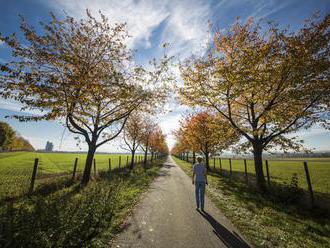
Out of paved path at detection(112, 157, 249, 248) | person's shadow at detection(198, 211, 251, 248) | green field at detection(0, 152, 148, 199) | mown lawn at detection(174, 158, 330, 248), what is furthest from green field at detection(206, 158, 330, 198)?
green field at detection(0, 152, 148, 199)

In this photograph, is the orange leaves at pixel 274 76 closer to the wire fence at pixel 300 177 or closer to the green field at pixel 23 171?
the wire fence at pixel 300 177

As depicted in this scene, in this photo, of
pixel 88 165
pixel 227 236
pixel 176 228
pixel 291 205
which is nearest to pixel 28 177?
pixel 88 165

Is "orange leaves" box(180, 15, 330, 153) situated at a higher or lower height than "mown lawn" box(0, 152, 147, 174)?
higher

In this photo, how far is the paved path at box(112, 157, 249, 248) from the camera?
4.65 m

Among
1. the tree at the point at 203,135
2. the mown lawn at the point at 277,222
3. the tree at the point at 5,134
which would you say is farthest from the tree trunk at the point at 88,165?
the tree at the point at 5,134

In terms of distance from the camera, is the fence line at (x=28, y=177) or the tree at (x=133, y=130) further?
the tree at (x=133, y=130)

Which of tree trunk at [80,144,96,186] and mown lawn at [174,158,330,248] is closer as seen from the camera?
mown lawn at [174,158,330,248]

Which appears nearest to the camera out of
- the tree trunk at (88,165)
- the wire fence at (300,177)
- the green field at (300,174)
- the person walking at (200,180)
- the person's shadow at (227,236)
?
the person's shadow at (227,236)

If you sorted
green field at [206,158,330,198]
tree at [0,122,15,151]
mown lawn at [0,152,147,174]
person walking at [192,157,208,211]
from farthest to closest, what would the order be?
tree at [0,122,15,151], mown lawn at [0,152,147,174], green field at [206,158,330,198], person walking at [192,157,208,211]

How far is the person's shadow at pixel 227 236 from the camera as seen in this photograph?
15.2 ft

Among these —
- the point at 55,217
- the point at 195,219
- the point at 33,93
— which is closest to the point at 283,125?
the point at 195,219

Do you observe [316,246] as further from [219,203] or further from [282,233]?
[219,203]

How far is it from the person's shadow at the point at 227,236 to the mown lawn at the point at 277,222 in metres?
0.30

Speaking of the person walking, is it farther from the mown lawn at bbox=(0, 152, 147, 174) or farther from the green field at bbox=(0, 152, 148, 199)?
the mown lawn at bbox=(0, 152, 147, 174)
